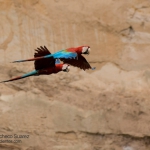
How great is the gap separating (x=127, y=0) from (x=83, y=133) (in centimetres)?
79

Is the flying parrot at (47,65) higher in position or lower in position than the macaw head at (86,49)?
lower

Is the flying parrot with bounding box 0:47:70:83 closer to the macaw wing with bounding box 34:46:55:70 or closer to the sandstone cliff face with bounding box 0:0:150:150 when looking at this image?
the macaw wing with bounding box 34:46:55:70

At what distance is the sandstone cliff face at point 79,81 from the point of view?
3896 mm

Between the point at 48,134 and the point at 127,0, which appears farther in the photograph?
the point at 127,0

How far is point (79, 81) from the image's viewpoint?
13.1ft

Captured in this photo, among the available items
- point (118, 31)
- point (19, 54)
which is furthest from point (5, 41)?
point (118, 31)

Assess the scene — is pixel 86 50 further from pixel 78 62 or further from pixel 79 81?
pixel 79 81

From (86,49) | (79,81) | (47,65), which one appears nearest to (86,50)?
(86,49)

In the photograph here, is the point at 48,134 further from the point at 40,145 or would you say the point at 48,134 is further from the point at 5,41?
the point at 5,41

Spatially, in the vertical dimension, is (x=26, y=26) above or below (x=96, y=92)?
above

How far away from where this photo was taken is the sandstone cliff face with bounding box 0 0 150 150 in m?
3.90

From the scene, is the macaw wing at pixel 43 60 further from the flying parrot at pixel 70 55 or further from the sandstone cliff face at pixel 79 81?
the sandstone cliff face at pixel 79 81

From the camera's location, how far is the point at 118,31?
410 centimetres

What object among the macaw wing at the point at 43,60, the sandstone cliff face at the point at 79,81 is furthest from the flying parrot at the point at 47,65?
the sandstone cliff face at the point at 79,81
